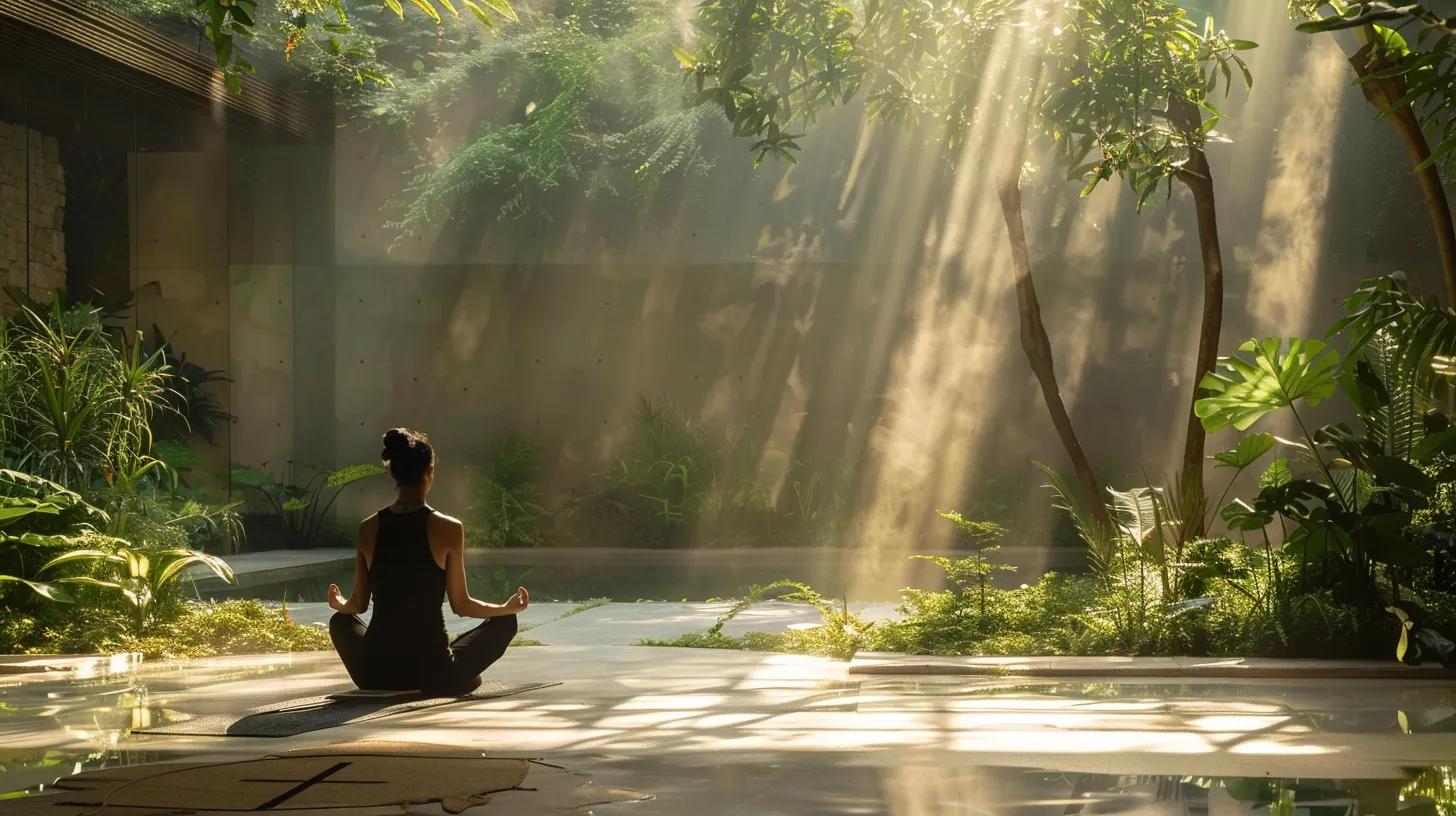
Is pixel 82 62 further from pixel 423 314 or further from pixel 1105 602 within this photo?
pixel 1105 602

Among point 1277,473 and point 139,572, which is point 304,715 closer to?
point 139,572

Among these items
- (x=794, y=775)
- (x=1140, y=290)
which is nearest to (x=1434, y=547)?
(x=794, y=775)

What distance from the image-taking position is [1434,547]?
20.7ft

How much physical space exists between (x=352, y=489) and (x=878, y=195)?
19.7 feet

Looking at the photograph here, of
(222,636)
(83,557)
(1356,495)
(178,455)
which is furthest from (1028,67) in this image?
(178,455)

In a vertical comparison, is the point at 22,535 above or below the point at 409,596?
above

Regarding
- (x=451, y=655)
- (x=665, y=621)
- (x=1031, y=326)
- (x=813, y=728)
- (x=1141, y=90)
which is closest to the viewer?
(x=813, y=728)

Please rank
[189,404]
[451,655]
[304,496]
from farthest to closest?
1. [304,496]
2. [189,404]
3. [451,655]

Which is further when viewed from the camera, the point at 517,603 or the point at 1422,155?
the point at 1422,155

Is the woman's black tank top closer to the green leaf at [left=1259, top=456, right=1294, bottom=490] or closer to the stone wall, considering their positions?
the green leaf at [left=1259, top=456, right=1294, bottom=490]

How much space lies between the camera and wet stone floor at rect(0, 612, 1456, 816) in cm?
362

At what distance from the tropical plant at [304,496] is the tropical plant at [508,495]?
3.39 ft

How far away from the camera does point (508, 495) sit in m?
14.0

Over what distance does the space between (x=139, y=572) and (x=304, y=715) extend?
2884 mm
